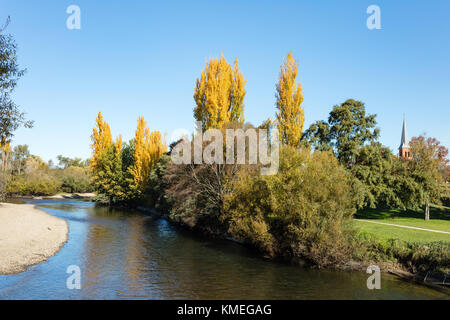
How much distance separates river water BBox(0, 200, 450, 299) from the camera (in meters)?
14.3

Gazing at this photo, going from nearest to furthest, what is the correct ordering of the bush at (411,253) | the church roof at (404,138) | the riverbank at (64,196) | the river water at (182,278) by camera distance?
the river water at (182,278) → the bush at (411,253) → the church roof at (404,138) → the riverbank at (64,196)

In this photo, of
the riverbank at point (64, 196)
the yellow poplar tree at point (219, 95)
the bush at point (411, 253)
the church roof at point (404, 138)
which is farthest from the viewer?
the riverbank at point (64, 196)

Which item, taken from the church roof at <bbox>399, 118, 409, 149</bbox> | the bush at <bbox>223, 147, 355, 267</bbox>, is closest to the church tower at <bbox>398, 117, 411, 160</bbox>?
the church roof at <bbox>399, 118, 409, 149</bbox>

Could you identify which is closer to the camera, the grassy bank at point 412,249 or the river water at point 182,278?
the river water at point 182,278

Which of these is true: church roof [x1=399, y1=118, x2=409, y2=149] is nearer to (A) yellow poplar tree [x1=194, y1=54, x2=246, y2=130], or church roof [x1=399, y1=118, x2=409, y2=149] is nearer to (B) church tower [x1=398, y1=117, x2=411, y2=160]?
(B) church tower [x1=398, y1=117, x2=411, y2=160]

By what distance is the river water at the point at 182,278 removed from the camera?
563 inches

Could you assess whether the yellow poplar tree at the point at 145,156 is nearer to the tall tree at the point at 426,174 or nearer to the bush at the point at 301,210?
the bush at the point at 301,210

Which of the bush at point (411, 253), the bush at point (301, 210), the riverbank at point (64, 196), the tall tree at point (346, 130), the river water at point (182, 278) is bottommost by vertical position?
the riverbank at point (64, 196)

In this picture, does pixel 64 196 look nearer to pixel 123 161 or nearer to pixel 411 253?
pixel 123 161

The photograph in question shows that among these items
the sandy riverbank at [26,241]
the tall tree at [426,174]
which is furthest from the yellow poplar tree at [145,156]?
the tall tree at [426,174]

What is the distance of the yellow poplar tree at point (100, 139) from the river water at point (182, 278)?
4143cm

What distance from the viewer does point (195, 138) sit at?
99.7 ft

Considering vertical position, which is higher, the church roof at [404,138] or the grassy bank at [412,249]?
the church roof at [404,138]
